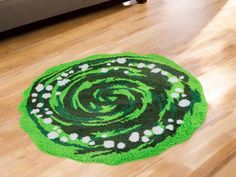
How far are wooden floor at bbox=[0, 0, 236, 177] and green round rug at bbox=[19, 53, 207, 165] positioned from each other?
59mm

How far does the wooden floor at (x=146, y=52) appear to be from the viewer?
1590mm

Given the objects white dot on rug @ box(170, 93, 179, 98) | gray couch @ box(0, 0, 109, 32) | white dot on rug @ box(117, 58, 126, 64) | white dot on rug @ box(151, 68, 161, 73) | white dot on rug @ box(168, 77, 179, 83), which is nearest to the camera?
white dot on rug @ box(170, 93, 179, 98)

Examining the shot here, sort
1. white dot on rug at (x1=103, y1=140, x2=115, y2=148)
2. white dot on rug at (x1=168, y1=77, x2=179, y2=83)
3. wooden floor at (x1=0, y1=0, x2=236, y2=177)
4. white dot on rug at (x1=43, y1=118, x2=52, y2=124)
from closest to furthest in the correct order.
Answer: wooden floor at (x1=0, y1=0, x2=236, y2=177) → white dot on rug at (x1=103, y1=140, x2=115, y2=148) → white dot on rug at (x1=43, y1=118, x2=52, y2=124) → white dot on rug at (x1=168, y1=77, x2=179, y2=83)

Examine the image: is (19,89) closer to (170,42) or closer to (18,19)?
(18,19)

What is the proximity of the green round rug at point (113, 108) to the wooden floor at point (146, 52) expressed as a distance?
0.06 m

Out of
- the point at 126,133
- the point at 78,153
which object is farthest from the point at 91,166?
the point at 126,133

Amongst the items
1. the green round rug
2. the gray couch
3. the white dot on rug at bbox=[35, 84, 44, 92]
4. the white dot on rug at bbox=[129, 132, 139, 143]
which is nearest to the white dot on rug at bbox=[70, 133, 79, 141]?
the green round rug

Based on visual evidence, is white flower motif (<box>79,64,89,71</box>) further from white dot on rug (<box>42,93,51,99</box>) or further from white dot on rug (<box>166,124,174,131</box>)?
white dot on rug (<box>166,124,174,131</box>)

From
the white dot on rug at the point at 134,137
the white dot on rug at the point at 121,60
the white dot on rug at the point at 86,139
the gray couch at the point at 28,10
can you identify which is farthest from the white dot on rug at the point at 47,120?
the gray couch at the point at 28,10

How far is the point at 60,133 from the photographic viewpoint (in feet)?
5.89

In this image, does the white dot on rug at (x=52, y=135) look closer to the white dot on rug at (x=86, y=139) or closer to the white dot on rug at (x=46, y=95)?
the white dot on rug at (x=86, y=139)

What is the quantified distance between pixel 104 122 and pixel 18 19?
1.29m

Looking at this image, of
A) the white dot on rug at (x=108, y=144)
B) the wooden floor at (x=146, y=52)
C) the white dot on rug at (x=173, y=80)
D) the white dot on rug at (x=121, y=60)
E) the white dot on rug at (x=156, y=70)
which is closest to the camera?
the wooden floor at (x=146, y=52)

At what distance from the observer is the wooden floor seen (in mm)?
1590
